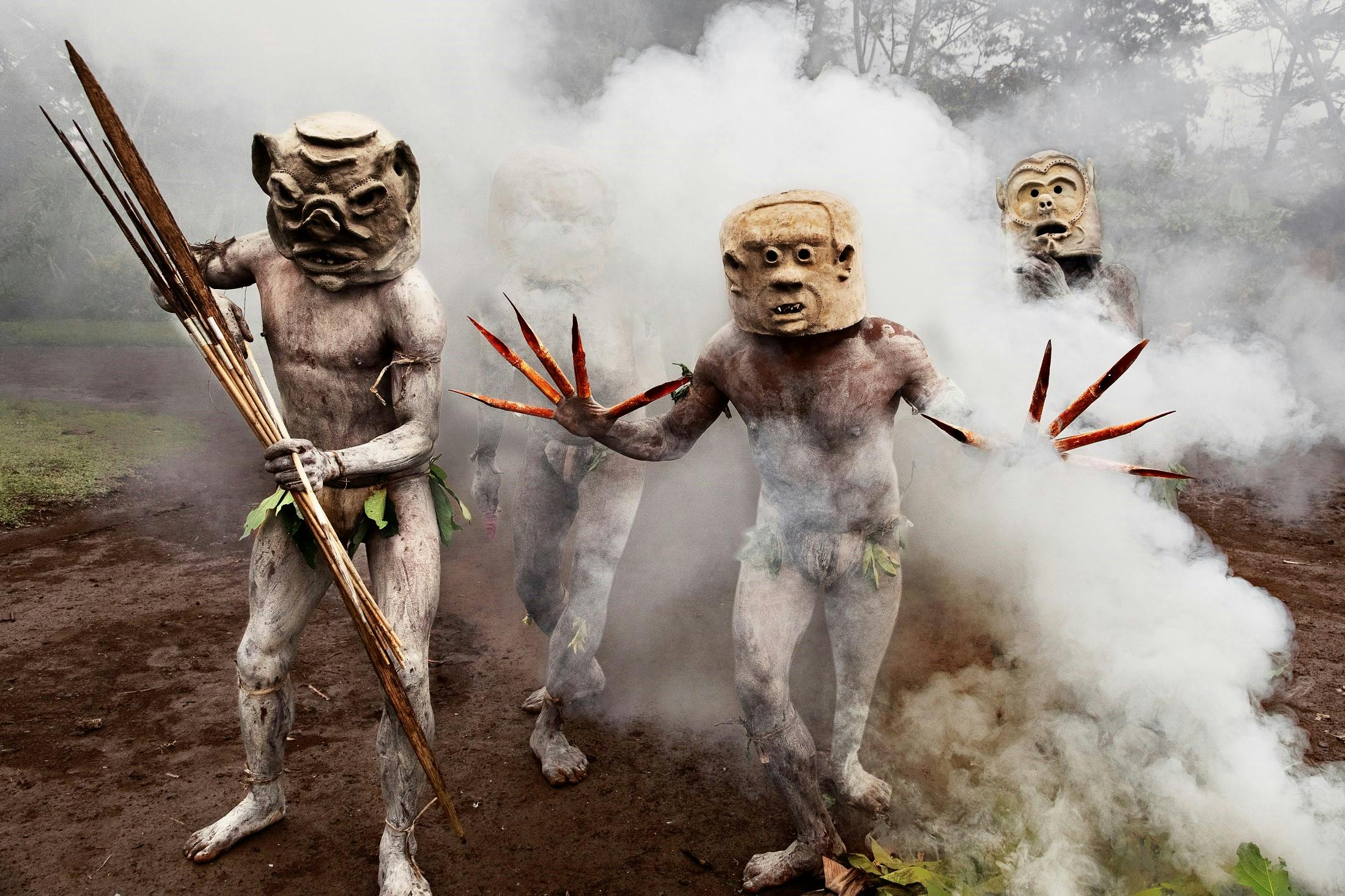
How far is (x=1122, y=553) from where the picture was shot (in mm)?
3445

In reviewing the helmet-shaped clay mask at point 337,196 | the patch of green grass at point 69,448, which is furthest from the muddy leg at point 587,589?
the patch of green grass at point 69,448

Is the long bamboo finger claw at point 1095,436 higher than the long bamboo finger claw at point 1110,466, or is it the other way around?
the long bamboo finger claw at point 1095,436

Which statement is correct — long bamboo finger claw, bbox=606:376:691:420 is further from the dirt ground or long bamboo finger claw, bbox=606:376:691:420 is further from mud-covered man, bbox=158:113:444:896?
the dirt ground

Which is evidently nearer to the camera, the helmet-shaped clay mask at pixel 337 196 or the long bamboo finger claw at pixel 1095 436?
the long bamboo finger claw at pixel 1095 436

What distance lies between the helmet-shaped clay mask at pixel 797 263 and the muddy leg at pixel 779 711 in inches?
33.9

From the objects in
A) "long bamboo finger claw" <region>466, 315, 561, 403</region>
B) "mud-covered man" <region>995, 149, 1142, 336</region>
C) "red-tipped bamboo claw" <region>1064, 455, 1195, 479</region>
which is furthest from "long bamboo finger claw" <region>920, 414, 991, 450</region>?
"mud-covered man" <region>995, 149, 1142, 336</region>

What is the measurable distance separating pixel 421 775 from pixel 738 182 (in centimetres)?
313

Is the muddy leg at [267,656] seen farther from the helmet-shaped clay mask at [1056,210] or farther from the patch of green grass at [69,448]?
the patch of green grass at [69,448]

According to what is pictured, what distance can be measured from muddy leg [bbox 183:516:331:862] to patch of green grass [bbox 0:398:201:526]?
4452 millimetres

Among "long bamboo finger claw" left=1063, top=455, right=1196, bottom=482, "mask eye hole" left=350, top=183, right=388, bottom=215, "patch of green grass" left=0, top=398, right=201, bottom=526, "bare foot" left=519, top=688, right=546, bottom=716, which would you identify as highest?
"mask eye hole" left=350, top=183, right=388, bottom=215

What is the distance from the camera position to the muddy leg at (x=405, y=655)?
2887mm

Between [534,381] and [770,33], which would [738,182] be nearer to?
[770,33]

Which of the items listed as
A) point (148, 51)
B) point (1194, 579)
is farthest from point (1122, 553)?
point (148, 51)

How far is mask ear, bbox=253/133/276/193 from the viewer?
8.97 ft
